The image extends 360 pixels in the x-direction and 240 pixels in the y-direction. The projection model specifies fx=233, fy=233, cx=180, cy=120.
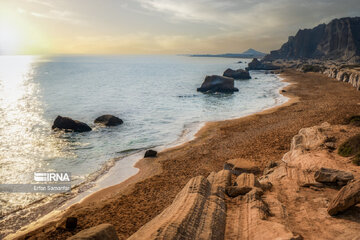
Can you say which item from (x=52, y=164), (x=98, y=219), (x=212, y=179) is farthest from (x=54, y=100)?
(x=212, y=179)

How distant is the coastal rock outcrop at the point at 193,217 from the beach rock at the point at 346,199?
11.8ft

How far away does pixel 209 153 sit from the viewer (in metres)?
21.3

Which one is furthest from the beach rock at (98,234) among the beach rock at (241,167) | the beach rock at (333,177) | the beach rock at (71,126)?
the beach rock at (71,126)

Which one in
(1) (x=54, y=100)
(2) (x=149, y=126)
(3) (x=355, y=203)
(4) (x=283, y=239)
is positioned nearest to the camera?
(4) (x=283, y=239)

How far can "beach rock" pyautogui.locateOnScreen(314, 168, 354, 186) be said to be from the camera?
9766mm

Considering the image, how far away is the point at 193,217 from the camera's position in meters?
7.36

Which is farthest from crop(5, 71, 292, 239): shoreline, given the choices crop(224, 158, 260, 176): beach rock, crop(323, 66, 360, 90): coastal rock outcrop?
crop(323, 66, 360, 90): coastal rock outcrop

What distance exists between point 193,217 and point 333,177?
661 cm

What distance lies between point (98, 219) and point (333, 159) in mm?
12916

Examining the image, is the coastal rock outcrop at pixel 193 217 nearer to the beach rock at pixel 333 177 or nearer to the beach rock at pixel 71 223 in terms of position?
the beach rock at pixel 333 177

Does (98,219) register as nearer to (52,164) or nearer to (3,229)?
(3,229)

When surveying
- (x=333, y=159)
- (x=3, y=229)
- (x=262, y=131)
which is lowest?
(x=3, y=229)

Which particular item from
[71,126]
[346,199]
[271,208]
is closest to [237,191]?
[271,208]

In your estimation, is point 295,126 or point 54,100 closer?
point 295,126
